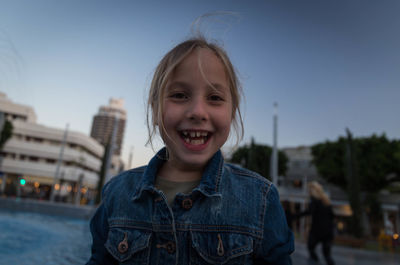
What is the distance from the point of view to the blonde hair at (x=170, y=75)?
1159 millimetres

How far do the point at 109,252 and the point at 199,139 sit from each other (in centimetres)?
70

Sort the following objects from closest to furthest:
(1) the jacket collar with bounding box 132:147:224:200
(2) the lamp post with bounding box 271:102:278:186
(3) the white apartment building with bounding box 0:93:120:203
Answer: (1) the jacket collar with bounding box 132:147:224:200 → (2) the lamp post with bounding box 271:102:278:186 → (3) the white apartment building with bounding box 0:93:120:203

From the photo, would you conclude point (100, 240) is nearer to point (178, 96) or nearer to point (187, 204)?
point (187, 204)

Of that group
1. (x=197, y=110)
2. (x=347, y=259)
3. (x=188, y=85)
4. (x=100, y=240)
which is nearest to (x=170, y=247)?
(x=100, y=240)

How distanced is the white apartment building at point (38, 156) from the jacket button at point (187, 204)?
42.6 meters

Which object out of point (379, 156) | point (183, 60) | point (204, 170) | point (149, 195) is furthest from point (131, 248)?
point (379, 156)

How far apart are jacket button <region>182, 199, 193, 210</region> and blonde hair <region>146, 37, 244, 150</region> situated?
343mm

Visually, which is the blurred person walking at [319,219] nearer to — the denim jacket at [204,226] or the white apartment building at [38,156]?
the denim jacket at [204,226]

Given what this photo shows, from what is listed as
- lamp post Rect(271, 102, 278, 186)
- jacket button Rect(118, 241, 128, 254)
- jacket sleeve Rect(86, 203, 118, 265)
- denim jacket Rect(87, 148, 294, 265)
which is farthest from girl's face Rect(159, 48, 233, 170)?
lamp post Rect(271, 102, 278, 186)

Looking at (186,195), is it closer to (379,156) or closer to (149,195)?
(149,195)

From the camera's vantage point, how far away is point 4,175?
39688mm

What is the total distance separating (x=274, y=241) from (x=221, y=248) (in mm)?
234

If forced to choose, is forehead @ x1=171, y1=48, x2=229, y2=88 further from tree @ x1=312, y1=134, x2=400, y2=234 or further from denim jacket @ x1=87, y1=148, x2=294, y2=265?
tree @ x1=312, y1=134, x2=400, y2=234

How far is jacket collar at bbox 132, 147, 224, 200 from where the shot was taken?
1167 mm
